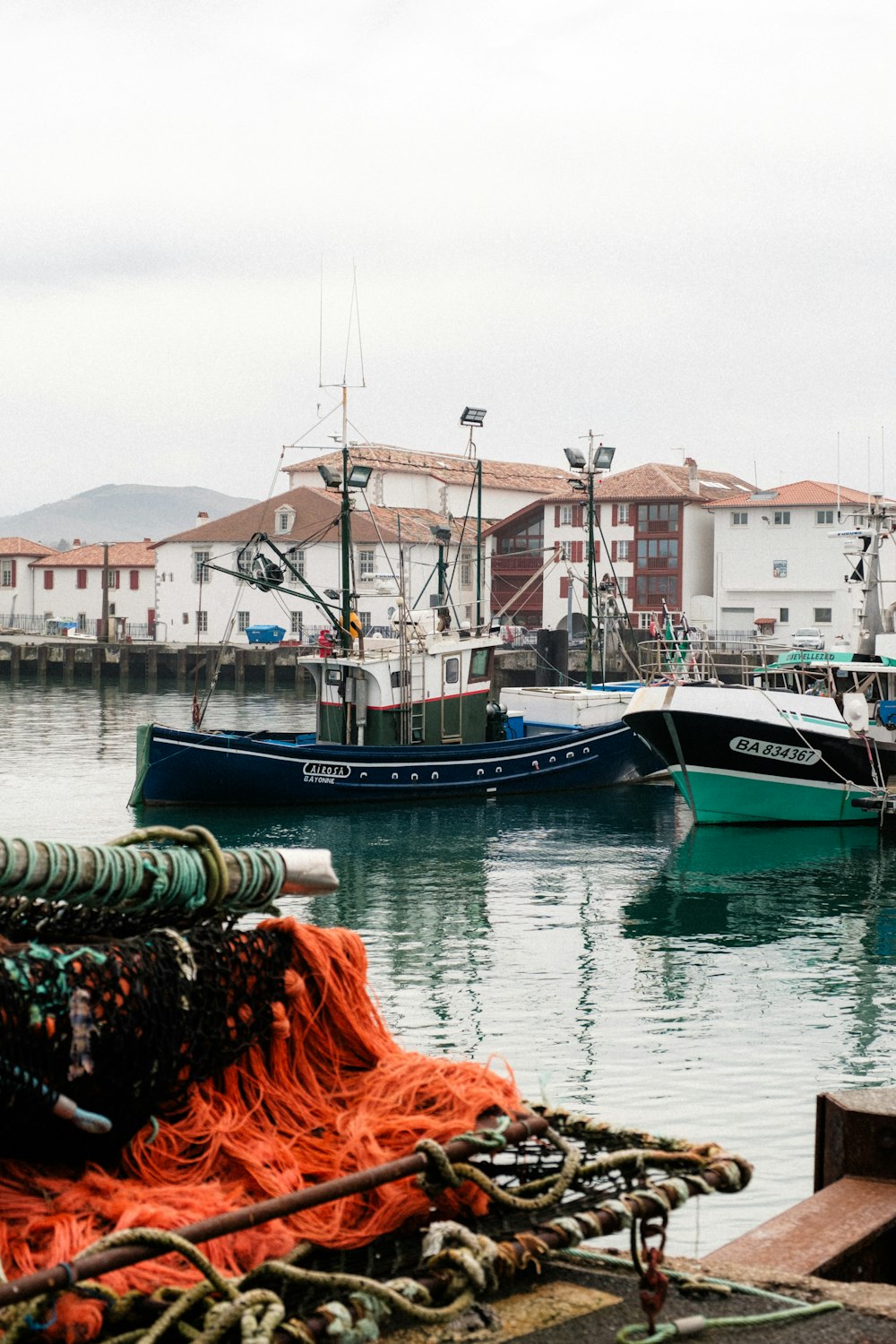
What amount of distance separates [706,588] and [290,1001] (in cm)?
6408

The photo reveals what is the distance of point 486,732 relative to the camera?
27703mm

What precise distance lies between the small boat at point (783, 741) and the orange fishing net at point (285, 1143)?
1861cm

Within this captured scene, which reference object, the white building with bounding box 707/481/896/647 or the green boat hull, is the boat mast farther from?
the white building with bounding box 707/481/896/647

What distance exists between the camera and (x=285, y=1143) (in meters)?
3.85

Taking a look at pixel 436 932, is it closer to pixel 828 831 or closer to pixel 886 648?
pixel 828 831

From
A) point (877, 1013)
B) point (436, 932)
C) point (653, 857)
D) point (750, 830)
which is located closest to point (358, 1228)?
point (877, 1013)

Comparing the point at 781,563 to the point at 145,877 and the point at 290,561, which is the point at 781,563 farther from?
the point at 145,877

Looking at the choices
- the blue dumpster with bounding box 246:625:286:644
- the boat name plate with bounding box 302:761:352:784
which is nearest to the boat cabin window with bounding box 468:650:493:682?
the boat name plate with bounding box 302:761:352:784

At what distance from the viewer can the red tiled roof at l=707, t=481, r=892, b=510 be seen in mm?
63500

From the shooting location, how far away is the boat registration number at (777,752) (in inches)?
896

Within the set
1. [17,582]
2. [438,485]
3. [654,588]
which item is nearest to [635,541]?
[654,588]

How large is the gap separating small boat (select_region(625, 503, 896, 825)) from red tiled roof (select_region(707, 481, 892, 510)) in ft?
132

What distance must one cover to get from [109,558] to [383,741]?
58.5 metres

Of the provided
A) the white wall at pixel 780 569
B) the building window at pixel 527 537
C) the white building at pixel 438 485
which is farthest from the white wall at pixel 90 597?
the white wall at pixel 780 569
